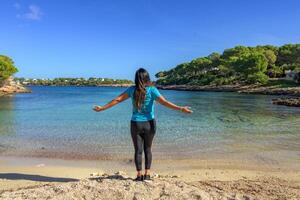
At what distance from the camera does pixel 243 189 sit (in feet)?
25.8

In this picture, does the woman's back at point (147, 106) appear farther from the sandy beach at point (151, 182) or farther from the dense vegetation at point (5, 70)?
the dense vegetation at point (5, 70)

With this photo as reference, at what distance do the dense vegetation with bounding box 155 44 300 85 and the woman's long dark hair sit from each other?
287 feet

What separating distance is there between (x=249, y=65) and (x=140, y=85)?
98.3 metres

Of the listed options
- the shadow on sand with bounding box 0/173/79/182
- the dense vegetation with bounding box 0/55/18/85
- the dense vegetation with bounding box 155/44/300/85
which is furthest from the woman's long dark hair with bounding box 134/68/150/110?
the dense vegetation with bounding box 0/55/18/85

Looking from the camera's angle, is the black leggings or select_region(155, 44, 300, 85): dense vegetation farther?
select_region(155, 44, 300, 85): dense vegetation

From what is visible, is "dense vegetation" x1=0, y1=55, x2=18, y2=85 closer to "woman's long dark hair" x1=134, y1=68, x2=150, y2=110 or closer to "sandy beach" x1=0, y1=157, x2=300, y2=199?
"sandy beach" x1=0, y1=157, x2=300, y2=199

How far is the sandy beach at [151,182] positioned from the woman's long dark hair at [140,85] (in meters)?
1.62

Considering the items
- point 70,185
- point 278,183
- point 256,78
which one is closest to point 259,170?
point 278,183

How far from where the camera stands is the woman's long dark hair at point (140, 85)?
745 centimetres

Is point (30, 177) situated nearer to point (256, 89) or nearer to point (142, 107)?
point (142, 107)

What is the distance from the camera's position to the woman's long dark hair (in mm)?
Result: 7445

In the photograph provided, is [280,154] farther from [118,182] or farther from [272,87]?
[272,87]

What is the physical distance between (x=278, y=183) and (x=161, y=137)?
29.8ft

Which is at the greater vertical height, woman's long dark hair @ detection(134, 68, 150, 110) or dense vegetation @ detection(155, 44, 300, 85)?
dense vegetation @ detection(155, 44, 300, 85)
